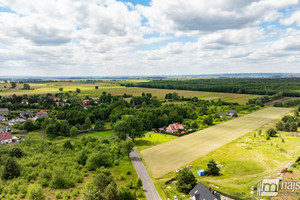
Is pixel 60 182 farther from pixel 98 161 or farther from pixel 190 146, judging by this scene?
pixel 190 146

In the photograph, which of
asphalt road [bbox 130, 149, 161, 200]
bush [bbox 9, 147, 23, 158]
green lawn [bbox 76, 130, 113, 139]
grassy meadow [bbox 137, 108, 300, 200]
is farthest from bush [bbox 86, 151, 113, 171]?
green lawn [bbox 76, 130, 113, 139]

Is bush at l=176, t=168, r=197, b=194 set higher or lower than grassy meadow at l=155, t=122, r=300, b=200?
higher

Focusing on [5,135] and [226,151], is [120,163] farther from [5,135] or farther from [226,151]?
[5,135]

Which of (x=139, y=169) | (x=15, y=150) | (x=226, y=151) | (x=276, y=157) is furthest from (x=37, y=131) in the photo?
(x=276, y=157)

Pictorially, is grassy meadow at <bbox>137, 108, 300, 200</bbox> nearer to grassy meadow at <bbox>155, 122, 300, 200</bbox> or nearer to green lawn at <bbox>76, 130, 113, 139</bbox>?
grassy meadow at <bbox>155, 122, 300, 200</bbox>

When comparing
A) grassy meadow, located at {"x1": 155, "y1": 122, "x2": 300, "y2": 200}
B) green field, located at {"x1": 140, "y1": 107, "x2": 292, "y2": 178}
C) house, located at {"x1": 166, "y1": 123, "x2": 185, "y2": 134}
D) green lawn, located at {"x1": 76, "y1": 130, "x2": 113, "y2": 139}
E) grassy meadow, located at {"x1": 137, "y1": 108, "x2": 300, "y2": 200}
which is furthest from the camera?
house, located at {"x1": 166, "y1": 123, "x2": 185, "y2": 134}

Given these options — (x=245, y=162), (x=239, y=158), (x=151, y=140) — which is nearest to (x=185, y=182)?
(x=245, y=162)

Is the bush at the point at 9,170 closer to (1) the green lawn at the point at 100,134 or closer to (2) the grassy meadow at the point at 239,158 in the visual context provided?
(1) the green lawn at the point at 100,134
